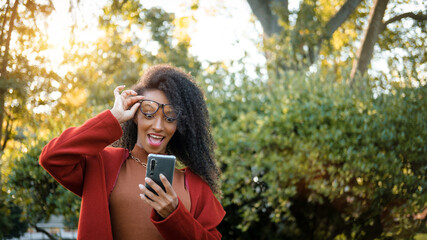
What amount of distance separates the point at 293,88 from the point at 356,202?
1696mm

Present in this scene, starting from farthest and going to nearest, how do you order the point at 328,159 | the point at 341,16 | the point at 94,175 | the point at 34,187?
the point at 341,16 → the point at 34,187 → the point at 328,159 → the point at 94,175

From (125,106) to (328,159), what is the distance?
12.0ft

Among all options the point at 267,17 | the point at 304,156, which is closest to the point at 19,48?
the point at 304,156

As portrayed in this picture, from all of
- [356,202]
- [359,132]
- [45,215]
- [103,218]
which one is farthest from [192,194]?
[45,215]

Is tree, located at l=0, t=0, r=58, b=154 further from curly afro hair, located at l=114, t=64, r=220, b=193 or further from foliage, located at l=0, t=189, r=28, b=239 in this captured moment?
foliage, located at l=0, t=189, r=28, b=239

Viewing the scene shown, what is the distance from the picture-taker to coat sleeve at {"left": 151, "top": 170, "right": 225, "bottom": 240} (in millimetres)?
1949

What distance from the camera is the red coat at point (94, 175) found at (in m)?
1.98

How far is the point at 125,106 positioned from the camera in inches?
89.4

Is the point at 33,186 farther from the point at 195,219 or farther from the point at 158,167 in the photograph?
the point at 158,167

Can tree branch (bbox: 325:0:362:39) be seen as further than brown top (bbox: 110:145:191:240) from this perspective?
Yes

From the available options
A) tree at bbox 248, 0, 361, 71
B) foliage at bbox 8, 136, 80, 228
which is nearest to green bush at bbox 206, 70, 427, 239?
foliage at bbox 8, 136, 80, 228

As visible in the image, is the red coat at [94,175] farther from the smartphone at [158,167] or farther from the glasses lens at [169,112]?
the glasses lens at [169,112]

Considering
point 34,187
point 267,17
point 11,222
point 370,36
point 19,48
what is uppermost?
point 267,17

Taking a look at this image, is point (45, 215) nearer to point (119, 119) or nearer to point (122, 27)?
point (119, 119)
